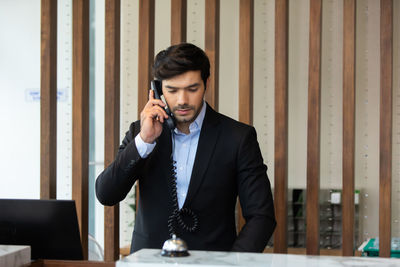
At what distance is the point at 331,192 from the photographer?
5.64m

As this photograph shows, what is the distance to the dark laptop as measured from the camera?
6.12 feet

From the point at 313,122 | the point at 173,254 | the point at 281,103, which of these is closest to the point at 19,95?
the point at 281,103

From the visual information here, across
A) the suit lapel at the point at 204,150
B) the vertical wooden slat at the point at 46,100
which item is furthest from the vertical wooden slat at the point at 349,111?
the vertical wooden slat at the point at 46,100

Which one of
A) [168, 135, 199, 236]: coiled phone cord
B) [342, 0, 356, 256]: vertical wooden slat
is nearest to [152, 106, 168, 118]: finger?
[168, 135, 199, 236]: coiled phone cord

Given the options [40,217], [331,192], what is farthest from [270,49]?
[40,217]

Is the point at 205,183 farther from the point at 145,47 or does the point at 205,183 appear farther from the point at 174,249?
the point at 145,47

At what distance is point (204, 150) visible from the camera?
210 cm

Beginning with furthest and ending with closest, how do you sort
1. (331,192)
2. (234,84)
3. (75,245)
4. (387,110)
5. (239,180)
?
(234,84)
(331,192)
(387,110)
(239,180)
(75,245)

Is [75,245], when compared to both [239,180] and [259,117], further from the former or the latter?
[259,117]

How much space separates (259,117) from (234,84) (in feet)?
1.52

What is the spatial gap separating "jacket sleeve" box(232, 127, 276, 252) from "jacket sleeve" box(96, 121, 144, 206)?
15.3 inches

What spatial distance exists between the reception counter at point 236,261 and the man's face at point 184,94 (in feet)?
2.48

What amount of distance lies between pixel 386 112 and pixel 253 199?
91cm

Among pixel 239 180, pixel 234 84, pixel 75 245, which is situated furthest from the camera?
pixel 234 84
